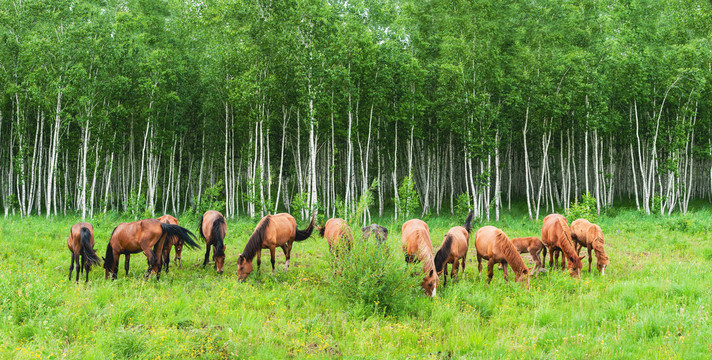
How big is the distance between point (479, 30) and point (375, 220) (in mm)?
13166

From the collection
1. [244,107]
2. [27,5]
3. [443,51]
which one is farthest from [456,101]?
[27,5]

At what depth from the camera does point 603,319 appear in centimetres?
691

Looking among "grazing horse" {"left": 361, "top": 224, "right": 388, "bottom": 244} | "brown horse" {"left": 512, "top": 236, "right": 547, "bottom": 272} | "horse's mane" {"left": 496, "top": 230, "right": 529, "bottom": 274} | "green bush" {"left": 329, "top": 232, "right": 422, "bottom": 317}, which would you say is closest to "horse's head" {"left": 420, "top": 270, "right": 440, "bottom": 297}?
"green bush" {"left": 329, "top": 232, "right": 422, "bottom": 317}

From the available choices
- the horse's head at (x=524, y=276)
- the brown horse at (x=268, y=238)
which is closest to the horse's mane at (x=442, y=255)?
the horse's head at (x=524, y=276)

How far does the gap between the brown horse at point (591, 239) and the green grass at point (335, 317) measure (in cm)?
39

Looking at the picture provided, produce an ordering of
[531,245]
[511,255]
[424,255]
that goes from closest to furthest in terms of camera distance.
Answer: [424,255], [511,255], [531,245]

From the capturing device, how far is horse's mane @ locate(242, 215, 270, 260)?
33.0ft

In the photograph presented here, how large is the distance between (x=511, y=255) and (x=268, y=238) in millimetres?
6403

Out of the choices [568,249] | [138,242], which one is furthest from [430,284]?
[138,242]

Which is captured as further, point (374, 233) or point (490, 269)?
point (374, 233)

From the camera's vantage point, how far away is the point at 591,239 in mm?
11141

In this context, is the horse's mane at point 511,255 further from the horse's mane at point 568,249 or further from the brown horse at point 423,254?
the horse's mane at point 568,249

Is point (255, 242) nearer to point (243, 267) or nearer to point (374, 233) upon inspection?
point (243, 267)

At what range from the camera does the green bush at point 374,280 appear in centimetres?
768
